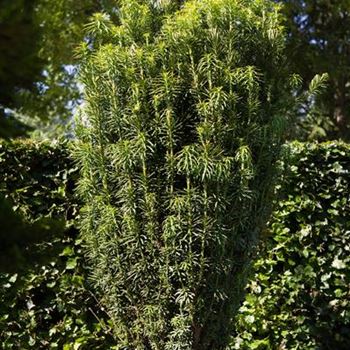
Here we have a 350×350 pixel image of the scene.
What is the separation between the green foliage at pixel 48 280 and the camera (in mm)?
4621

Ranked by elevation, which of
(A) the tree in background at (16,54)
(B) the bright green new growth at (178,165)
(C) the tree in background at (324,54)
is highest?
(C) the tree in background at (324,54)

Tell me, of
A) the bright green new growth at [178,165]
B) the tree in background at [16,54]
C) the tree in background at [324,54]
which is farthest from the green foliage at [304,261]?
the tree in background at [324,54]

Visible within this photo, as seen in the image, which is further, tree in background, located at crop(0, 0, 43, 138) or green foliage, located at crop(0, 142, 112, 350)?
green foliage, located at crop(0, 142, 112, 350)

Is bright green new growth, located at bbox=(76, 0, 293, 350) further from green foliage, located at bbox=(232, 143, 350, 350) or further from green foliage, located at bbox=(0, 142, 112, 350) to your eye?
green foliage, located at bbox=(232, 143, 350, 350)

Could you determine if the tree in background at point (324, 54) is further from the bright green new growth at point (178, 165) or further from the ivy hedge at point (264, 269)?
the bright green new growth at point (178, 165)

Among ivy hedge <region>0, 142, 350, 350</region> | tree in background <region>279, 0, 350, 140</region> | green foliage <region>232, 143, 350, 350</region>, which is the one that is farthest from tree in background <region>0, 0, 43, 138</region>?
tree in background <region>279, 0, 350, 140</region>

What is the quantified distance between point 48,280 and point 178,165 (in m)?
1.81

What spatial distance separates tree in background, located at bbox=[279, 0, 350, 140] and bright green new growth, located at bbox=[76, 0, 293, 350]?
7.57m

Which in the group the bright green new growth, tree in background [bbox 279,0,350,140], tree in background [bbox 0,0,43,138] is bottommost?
tree in background [bbox 0,0,43,138]

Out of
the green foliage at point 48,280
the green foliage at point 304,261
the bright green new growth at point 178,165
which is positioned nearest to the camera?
the bright green new growth at point 178,165

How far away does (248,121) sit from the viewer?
3.65 metres

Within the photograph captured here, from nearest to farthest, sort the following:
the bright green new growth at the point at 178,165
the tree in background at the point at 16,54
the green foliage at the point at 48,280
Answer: the tree in background at the point at 16,54 < the bright green new growth at the point at 178,165 < the green foliage at the point at 48,280

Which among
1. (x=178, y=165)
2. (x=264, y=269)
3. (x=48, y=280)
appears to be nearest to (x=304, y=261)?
(x=264, y=269)

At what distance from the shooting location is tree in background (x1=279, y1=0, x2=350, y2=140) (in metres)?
11.1
